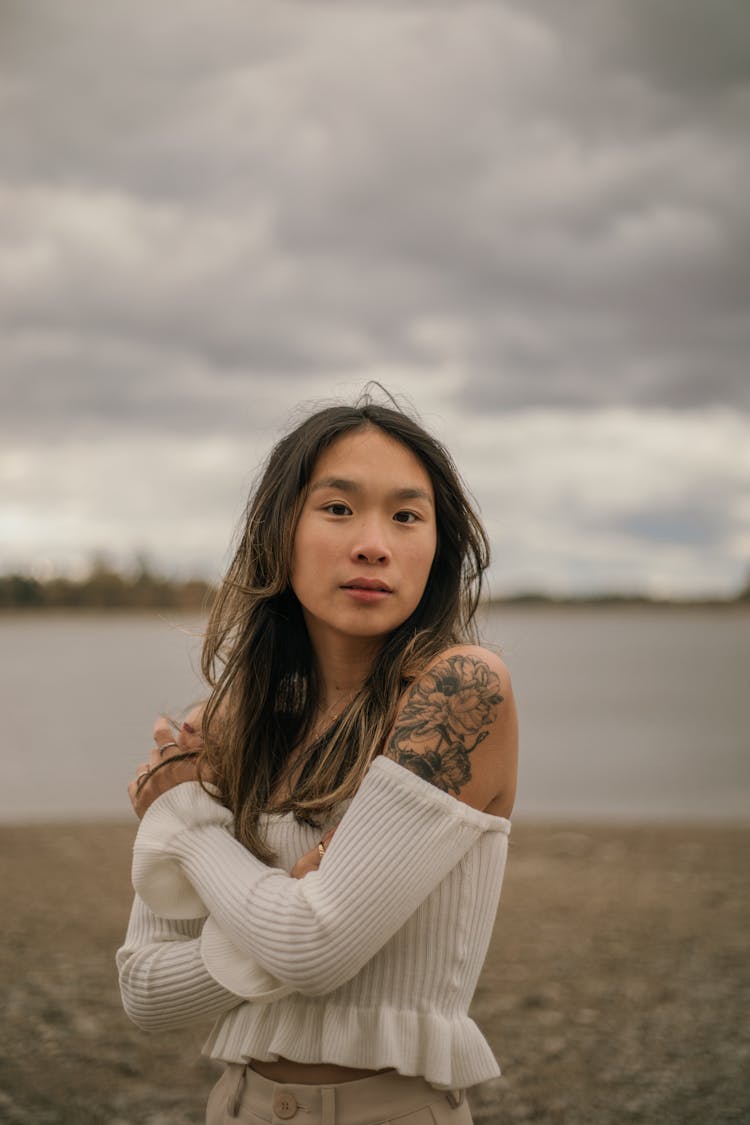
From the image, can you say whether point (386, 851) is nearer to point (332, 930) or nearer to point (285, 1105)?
point (332, 930)

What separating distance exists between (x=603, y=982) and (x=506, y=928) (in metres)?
1.69

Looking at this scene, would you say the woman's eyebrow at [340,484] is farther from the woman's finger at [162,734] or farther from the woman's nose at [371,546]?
the woman's finger at [162,734]

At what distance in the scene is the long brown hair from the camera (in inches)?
94.5

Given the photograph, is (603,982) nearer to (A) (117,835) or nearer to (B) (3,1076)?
(B) (3,1076)

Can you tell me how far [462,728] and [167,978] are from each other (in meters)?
0.88

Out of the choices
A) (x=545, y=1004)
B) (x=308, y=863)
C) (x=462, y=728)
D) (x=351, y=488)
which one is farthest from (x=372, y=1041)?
(x=545, y=1004)

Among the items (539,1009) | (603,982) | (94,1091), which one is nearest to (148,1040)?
(94,1091)

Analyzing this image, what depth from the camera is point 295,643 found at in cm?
279

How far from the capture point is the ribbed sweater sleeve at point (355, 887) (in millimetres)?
2008

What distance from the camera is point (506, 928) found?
9430 millimetres

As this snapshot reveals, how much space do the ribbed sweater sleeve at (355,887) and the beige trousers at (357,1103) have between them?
11.1 inches

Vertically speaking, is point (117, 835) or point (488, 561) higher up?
point (488, 561)

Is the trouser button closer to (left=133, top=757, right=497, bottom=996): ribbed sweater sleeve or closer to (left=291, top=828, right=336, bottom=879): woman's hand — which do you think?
(left=133, top=757, right=497, bottom=996): ribbed sweater sleeve

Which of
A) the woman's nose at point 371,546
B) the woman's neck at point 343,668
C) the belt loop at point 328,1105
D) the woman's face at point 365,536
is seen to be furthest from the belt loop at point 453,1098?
the woman's nose at point 371,546
